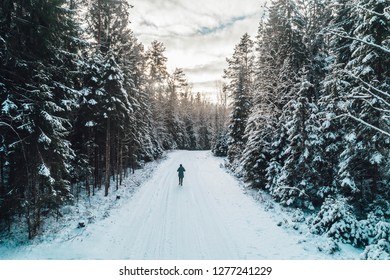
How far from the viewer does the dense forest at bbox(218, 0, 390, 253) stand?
1116 cm

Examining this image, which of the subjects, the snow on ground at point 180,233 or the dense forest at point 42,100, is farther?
the dense forest at point 42,100

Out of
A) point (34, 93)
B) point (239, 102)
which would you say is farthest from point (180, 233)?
point (239, 102)

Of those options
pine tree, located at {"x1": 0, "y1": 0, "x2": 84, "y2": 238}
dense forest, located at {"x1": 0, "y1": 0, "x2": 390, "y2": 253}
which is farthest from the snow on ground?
pine tree, located at {"x1": 0, "y1": 0, "x2": 84, "y2": 238}

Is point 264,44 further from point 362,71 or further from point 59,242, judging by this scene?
point 59,242

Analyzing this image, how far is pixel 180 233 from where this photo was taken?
11.1 metres

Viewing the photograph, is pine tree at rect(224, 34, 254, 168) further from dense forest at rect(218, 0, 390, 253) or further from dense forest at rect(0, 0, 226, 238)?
dense forest at rect(0, 0, 226, 238)

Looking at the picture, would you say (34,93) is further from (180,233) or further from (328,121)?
(328,121)

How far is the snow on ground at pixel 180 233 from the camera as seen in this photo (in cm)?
950

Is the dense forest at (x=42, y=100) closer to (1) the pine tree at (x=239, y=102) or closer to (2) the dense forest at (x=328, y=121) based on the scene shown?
(2) the dense forest at (x=328, y=121)

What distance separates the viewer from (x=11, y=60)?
33.8 feet

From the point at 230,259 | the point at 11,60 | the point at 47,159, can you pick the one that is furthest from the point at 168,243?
the point at 11,60

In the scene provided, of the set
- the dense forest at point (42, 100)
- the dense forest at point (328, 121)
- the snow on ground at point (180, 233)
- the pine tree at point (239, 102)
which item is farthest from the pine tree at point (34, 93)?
the pine tree at point (239, 102)

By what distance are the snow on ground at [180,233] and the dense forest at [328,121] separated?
1.46 m

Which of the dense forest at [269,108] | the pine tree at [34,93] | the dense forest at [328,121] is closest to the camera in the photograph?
the pine tree at [34,93]
